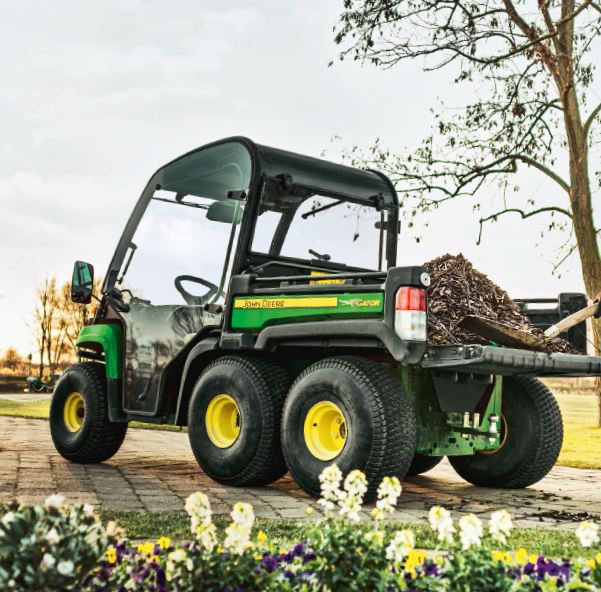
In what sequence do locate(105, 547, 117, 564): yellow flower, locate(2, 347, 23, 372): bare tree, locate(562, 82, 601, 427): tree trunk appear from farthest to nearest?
locate(2, 347, 23, 372): bare tree
locate(562, 82, 601, 427): tree trunk
locate(105, 547, 117, 564): yellow flower

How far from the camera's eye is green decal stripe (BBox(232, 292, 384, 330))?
6.68 metres

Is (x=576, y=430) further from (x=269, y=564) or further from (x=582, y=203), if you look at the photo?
(x=269, y=564)

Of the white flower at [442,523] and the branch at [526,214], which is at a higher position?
the branch at [526,214]

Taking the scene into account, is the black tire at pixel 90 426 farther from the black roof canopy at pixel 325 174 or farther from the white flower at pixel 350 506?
the white flower at pixel 350 506

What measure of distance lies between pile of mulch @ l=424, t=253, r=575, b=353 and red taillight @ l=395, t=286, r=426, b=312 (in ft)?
1.52

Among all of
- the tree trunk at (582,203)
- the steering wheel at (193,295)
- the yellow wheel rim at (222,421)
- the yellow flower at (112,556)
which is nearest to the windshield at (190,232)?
the steering wheel at (193,295)

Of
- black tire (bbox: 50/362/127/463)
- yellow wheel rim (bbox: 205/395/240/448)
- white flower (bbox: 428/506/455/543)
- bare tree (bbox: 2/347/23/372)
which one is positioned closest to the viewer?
white flower (bbox: 428/506/455/543)

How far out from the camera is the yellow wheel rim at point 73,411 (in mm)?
9445

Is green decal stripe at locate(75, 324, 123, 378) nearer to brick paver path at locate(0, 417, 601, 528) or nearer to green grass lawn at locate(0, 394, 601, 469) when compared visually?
brick paver path at locate(0, 417, 601, 528)

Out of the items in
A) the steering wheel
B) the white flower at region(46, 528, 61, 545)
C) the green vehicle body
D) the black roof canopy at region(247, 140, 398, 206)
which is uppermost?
the black roof canopy at region(247, 140, 398, 206)

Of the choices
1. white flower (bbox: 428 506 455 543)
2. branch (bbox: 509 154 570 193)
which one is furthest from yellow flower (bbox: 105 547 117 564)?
branch (bbox: 509 154 570 193)

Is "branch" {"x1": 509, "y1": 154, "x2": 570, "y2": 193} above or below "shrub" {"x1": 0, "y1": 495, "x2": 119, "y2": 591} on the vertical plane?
above

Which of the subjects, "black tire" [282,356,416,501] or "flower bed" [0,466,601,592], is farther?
"black tire" [282,356,416,501]

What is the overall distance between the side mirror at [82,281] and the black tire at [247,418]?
1.97 metres
